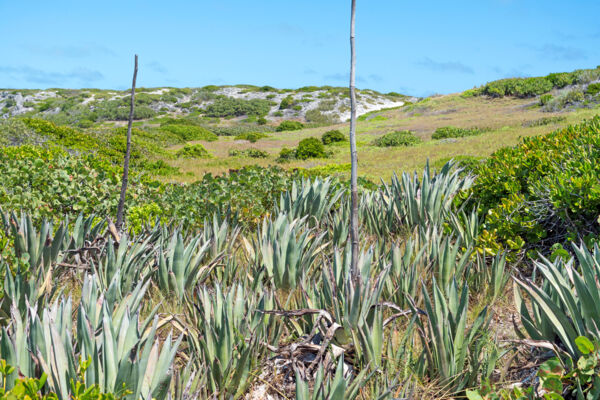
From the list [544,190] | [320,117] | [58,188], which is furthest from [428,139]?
[320,117]

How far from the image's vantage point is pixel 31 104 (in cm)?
6119

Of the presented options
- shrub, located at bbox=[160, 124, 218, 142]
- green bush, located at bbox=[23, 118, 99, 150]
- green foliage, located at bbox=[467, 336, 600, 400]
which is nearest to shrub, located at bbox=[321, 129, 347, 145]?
shrub, located at bbox=[160, 124, 218, 142]

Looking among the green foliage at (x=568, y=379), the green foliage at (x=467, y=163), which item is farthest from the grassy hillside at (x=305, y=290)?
the green foliage at (x=467, y=163)

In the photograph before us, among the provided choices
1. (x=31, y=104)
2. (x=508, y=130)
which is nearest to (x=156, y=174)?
(x=508, y=130)

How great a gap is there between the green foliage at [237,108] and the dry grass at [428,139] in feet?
65.0

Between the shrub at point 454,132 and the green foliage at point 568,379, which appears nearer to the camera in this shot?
the green foliage at point 568,379

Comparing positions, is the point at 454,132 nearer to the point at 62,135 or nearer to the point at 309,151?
the point at 309,151

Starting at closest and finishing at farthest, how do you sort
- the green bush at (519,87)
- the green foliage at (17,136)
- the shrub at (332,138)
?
the green foliage at (17,136) < the shrub at (332,138) < the green bush at (519,87)

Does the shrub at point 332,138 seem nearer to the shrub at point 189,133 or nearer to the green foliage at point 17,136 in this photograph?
the shrub at point 189,133

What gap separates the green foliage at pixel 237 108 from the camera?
56438 millimetres

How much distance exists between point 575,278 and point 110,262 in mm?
2914

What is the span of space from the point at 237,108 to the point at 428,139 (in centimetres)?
3726

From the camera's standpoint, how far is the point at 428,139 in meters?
23.8

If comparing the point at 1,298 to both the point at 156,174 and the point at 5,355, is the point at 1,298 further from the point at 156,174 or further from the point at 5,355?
the point at 156,174
